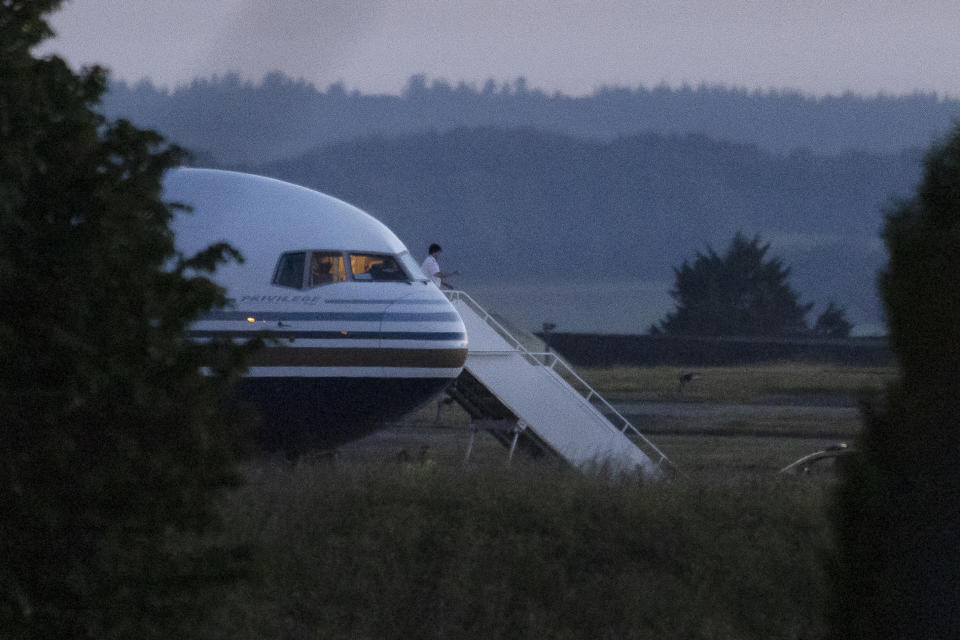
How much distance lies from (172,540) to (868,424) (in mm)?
3976

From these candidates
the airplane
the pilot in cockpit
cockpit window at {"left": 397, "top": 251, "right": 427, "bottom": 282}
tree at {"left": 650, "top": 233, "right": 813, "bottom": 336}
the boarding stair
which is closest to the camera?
the airplane

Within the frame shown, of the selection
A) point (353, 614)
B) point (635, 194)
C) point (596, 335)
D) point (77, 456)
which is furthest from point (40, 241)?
point (635, 194)

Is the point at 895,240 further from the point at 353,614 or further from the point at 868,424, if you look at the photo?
the point at 353,614

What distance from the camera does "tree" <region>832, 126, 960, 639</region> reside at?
6879mm

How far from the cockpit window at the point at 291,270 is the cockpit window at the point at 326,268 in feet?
0.48

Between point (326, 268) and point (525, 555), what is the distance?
6.82m

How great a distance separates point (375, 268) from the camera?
18.9 m

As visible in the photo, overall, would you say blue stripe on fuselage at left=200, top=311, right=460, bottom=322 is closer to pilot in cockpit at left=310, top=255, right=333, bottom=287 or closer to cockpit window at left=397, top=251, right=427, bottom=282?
pilot in cockpit at left=310, top=255, right=333, bottom=287

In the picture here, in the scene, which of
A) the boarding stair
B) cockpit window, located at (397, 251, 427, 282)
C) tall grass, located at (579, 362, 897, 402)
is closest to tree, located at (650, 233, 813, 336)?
tall grass, located at (579, 362, 897, 402)

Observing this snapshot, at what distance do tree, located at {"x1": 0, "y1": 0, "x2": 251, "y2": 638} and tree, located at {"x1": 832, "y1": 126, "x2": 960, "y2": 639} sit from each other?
3.69 metres

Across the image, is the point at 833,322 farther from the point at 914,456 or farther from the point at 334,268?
the point at 914,456

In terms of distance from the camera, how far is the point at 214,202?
18359 millimetres

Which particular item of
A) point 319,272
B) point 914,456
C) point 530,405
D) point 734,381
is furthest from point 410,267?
point 734,381

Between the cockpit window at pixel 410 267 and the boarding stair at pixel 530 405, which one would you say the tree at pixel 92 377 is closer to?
the cockpit window at pixel 410 267
